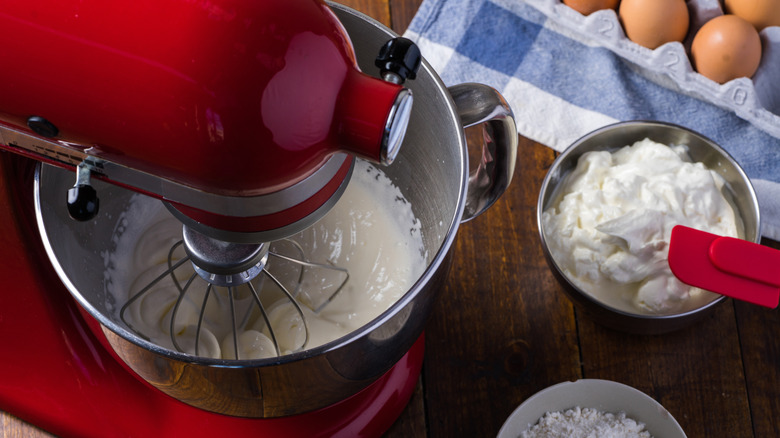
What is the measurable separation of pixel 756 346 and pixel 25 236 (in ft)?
2.48

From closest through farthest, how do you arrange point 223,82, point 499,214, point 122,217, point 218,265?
point 223,82 → point 218,265 → point 122,217 → point 499,214

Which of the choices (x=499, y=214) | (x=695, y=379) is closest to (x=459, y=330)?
(x=499, y=214)

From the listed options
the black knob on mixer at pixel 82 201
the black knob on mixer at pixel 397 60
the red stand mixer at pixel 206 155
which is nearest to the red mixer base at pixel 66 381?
the red stand mixer at pixel 206 155

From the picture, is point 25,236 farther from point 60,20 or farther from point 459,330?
point 459,330

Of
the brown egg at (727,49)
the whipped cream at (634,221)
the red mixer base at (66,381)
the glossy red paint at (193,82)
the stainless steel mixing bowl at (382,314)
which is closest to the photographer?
the glossy red paint at (193,82)

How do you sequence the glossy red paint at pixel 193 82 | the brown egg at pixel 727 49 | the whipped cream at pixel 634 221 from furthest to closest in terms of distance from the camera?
the brown egg at pixel 727 49 < the whipped cream at pixel 634 221 < the glossy red paint at pixel 193 82

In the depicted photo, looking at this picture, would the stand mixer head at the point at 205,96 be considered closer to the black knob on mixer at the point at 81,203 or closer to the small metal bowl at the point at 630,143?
the black knob on mixer at the point at 81,203

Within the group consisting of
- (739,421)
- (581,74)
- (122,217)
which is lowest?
(122,217)

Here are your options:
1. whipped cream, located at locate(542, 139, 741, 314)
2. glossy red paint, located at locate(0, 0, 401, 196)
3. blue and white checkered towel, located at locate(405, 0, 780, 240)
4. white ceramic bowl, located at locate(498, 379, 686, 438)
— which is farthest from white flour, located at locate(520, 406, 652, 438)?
glossy red paint, located at locate(0, 0, 401, 196)

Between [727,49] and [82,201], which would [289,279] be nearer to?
[82,201]

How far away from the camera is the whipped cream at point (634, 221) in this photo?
0.77 meters

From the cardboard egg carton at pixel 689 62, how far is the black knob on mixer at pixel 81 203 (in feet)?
2.21

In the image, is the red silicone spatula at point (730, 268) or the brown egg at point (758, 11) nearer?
the red silicone spatula at point (730, 268)

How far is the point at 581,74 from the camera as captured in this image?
0.96m
